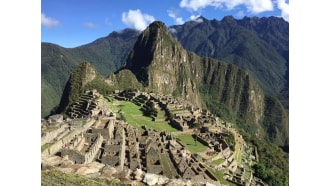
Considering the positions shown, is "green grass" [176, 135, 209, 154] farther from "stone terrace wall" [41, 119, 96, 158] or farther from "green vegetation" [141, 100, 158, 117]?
"stone terrace wall" [41, 119, 96, 158]

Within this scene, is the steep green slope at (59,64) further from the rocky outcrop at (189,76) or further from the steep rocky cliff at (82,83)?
the steep rocky cliff at (82,83)

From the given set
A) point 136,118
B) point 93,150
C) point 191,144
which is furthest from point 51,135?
point 136,118

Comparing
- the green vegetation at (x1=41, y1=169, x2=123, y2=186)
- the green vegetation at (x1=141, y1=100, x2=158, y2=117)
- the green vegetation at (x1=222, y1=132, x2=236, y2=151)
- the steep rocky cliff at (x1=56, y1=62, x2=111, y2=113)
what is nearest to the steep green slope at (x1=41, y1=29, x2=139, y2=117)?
the steep rocky cliff at (x1=56, y1=62, x2=111, y2=113)

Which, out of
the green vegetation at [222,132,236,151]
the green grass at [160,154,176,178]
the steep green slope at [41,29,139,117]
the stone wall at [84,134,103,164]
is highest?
the steep green slope at [41,29,139,117]
